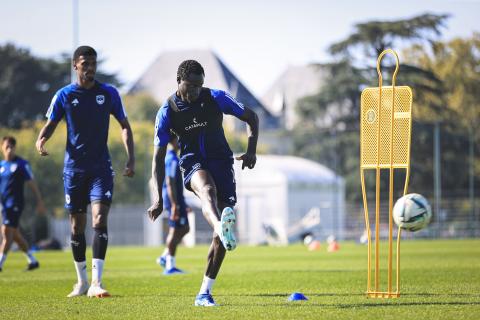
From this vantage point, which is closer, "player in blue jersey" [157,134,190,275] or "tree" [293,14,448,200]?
"player in blue jersey" [157,134,190,275]

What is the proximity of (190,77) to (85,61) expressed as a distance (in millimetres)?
1936

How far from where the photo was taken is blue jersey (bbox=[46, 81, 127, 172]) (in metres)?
11.2

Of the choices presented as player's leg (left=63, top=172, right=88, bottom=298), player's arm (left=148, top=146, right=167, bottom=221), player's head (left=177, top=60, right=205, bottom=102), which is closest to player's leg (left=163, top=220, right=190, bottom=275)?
player's leg (left=63, top=172, right=88, bottom=298)

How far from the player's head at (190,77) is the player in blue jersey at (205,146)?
0.14 feet

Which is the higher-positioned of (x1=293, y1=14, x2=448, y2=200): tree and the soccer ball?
(x1=293, y1=14, x2=448, y2=200): tree

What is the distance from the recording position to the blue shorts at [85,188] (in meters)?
11.2

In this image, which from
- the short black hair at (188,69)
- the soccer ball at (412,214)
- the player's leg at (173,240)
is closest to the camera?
the short black hair at (188,69)

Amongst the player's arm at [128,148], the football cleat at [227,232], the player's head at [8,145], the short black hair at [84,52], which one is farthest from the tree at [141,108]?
the football cleat at [227,232]

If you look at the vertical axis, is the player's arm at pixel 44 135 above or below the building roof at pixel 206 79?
below

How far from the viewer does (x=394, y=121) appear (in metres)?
10.3

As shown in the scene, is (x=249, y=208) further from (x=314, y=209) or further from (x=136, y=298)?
(x=136, y=298)

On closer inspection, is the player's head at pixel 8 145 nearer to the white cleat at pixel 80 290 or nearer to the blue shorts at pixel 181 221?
the blue shorts at pixel 181 221

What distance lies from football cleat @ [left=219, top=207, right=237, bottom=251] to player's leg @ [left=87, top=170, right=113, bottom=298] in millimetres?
2591

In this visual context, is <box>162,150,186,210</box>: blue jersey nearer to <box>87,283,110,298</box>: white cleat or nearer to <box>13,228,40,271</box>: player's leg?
<box>13,228,40,271</box>: player's leg
